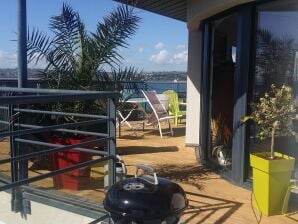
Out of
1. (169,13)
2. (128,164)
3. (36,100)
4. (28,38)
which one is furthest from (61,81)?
(169,13)

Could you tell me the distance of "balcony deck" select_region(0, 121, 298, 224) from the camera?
3664mm

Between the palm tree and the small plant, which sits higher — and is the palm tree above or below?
above

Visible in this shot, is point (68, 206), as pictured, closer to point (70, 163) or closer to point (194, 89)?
point (70, 163)

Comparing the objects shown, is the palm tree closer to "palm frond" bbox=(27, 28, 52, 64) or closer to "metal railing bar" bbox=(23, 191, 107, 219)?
"palm frond" bbox=(27, 28, 52, 64)

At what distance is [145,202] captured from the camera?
1.92 m

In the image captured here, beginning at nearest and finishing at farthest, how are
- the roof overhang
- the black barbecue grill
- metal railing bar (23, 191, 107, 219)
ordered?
the black barbecue grill, metal railing bar (23, 191, 107, 219), the roof overhang

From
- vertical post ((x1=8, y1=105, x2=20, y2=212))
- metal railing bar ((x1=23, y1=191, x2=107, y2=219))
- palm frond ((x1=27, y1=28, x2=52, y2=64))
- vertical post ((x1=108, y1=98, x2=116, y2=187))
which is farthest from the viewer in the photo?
palm frond ((x1=27, y1=28, x2=52, y2=64))

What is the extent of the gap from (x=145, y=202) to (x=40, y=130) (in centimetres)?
83

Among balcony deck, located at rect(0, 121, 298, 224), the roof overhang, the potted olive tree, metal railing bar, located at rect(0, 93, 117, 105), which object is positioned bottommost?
balcony deck, located at rect(0, 121, 298, 224)

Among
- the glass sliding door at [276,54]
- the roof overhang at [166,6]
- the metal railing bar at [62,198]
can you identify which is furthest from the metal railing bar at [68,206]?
the roof overhang at [166,6]

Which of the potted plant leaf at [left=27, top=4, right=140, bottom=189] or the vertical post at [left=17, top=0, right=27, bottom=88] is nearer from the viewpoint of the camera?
the vertical post at [left=17, top=0, right=27, bottom=88]

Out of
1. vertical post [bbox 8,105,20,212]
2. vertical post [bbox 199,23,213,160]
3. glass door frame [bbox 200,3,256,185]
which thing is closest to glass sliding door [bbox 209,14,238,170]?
vertical post [bbox 199,23,213,160]

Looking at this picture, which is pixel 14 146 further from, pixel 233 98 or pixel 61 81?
pixel 233 98

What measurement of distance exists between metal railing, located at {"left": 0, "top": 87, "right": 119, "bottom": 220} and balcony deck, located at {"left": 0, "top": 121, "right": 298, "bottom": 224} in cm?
40
